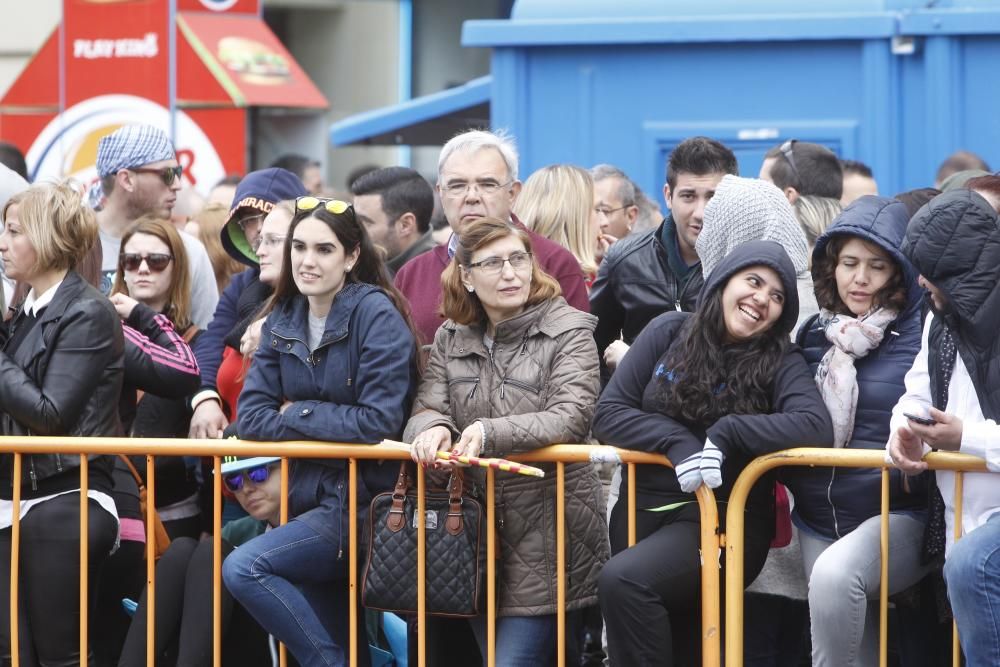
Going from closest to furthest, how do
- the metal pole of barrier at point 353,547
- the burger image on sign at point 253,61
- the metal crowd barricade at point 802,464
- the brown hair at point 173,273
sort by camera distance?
1. the metal crowd barricade at point 802,464
2. the metal pole of barrier at point 353,547
3. the brown hair at point 173,273
4. the burger image on sign at point 253,61

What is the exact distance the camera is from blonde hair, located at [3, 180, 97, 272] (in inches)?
214

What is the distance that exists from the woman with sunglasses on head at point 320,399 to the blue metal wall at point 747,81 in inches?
149

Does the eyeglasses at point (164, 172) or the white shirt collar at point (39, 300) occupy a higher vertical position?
the eyeglasses at point (164, 172)

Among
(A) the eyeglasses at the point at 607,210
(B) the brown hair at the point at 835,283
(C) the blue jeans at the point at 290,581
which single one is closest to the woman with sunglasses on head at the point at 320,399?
(C) the blue jeans at the point at 290,581

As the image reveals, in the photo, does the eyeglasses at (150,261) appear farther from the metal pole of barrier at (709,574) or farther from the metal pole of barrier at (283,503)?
the metal pole of barrier at (709,574)

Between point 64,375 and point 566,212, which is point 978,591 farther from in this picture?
point 64,375

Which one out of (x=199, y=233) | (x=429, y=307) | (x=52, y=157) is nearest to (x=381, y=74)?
(x=52, y=157)

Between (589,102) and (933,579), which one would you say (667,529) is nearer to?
(933,579)

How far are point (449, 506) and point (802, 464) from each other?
1096 mm

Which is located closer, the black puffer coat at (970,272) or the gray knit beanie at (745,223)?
→ the black puffer coat at (970,272)

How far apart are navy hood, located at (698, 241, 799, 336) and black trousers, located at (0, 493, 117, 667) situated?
215cm

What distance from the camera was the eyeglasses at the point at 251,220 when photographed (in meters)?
6.40

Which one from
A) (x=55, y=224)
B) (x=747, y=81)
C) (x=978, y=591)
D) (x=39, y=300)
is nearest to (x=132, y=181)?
(x=55, y=224)

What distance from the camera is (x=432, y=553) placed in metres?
4.98
